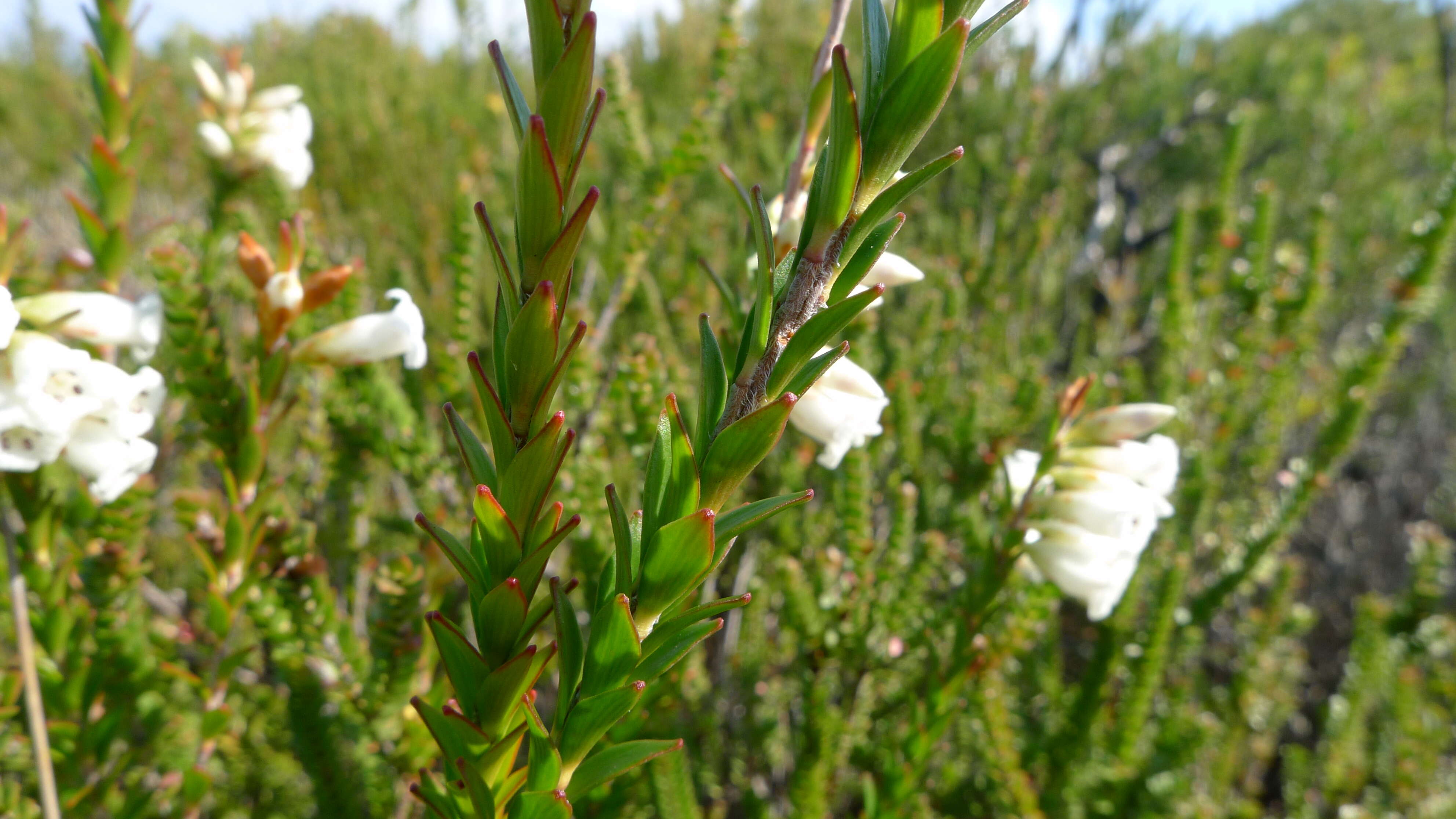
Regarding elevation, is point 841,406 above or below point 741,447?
above

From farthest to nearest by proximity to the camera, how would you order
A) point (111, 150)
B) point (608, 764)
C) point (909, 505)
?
point (909, 505)
point (111, 150)
point (608, 764)

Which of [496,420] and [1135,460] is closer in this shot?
[496,420]

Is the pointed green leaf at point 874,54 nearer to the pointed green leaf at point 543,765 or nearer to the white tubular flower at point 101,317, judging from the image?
the pointed green leaf at point 543,765

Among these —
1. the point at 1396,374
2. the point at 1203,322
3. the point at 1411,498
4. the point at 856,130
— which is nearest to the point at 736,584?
the point at 856,130

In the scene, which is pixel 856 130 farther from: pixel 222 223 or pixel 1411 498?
pixel 1411 498

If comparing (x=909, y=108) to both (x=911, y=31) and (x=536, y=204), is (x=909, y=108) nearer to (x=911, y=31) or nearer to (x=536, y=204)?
(x=911, y=31)

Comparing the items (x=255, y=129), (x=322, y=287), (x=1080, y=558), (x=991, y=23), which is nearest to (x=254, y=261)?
(x=322, y=287)
